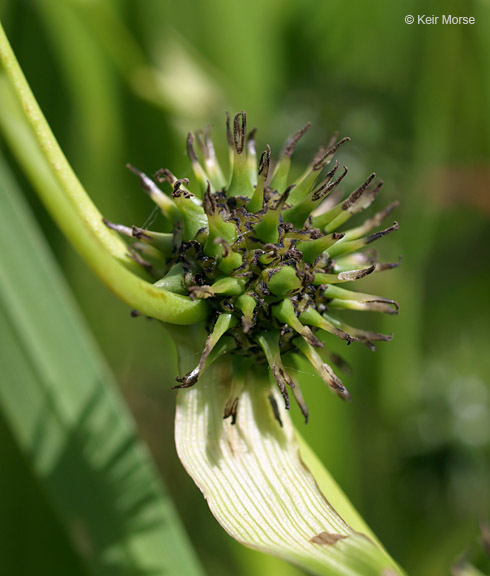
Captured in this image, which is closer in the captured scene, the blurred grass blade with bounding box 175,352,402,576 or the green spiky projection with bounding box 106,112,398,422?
the blurred grass blade with bounding box 175,352,402,576

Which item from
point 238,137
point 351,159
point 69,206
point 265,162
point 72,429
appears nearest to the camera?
point 69,206

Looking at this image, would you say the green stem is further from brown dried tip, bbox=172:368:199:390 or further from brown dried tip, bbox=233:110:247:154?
brown dried tip, bbox=233:110:247:154

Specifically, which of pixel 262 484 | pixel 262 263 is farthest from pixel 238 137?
pixel 262 484

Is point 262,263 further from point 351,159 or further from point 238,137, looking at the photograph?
point 351,159

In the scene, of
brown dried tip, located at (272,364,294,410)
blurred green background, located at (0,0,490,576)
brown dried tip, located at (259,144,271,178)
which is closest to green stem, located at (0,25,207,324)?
brown dried tip, located at (272,364,294,410)

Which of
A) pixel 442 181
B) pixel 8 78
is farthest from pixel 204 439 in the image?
pixel 442 181
